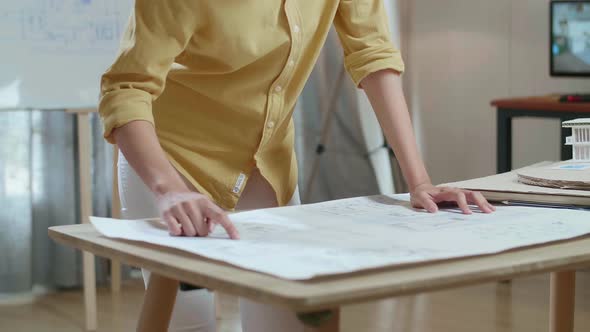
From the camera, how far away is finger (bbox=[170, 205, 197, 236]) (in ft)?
3.44

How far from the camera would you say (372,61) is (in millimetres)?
1515

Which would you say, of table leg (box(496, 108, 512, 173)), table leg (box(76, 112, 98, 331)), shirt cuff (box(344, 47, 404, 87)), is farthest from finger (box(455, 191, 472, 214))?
table leg (box(496, 108, 512, 173))

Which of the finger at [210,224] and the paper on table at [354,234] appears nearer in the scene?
the paper on table at [354,234]

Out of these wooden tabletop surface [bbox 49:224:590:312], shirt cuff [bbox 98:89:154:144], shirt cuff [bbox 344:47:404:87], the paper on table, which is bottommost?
wooden tabletop surface [bbox 49:224:590:312]

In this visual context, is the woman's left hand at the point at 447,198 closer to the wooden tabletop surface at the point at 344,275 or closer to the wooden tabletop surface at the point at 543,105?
the wooden tabletop surface at the point at 344,275

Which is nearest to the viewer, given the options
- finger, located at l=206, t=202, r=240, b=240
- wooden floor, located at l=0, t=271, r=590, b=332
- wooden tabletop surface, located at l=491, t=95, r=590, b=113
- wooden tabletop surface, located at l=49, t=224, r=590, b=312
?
wooden tabletop surface, located at l=49, t=224, r=590, b=312

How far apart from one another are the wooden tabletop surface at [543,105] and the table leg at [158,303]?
8.21 feet

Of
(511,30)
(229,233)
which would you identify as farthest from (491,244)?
(511,30)

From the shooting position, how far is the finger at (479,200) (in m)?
1.23

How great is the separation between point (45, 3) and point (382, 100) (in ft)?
6.89

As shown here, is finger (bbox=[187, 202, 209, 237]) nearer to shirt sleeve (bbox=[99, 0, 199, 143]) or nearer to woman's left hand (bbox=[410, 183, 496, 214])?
shirt sleeve (bbox=[99, 0, 199, 143])

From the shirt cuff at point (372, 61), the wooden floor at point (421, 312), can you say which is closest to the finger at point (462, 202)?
the shirt cuff at point (372, 61)

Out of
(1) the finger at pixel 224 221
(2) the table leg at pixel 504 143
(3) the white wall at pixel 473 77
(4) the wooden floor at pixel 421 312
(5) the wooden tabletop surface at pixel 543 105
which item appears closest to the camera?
(1) the finger at pixel 224 221

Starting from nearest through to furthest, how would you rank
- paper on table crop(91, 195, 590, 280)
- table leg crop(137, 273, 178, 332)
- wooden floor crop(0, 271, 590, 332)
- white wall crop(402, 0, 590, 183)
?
paper on table crop(91, 195, 590, 280), table leg crop(137, 273, 178, 332), wooden floor crop(0, 271, 590, 332), white wall crop(402, 0, 590, 183)
